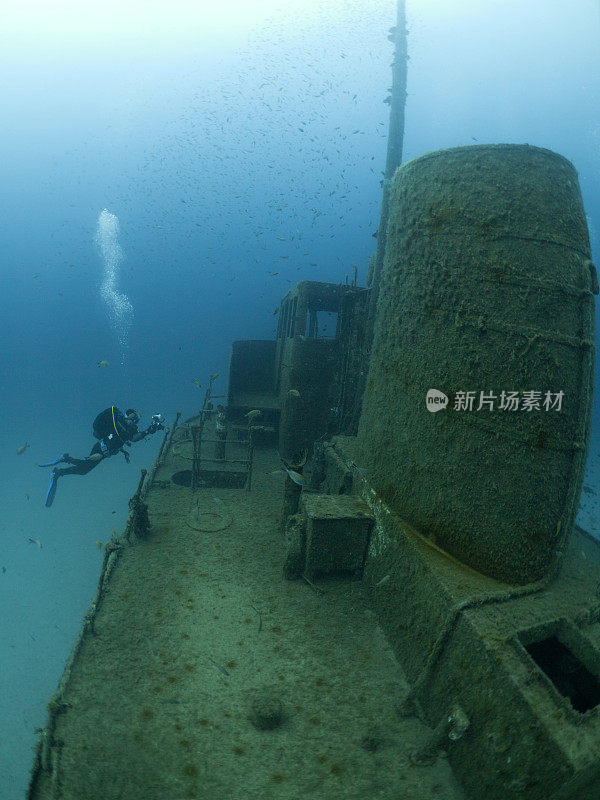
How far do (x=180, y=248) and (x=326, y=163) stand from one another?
65.1 meters

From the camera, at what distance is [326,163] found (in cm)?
14525

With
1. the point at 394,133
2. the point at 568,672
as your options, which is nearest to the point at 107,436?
the point at 568,672

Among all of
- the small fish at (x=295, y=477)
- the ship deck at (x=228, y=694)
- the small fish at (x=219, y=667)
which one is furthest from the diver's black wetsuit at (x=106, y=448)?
the small fish at (x=219, y=667)

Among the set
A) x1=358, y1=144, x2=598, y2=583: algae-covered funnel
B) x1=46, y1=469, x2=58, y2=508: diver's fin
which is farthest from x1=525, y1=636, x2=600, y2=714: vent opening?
x1=46, y1=469, x2=58, y2=508: diver's fin

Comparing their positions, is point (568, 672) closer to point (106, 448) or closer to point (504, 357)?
point (504, 357)

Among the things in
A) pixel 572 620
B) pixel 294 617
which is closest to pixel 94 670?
pixel 294 617

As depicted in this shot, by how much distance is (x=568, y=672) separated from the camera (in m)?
3.09

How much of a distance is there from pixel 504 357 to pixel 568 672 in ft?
8.55

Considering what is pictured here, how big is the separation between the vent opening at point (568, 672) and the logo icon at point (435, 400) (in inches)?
83.0

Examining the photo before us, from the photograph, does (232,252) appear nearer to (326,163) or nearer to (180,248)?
(180,248)

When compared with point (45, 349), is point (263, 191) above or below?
above

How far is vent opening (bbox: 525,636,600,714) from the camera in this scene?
116 inches

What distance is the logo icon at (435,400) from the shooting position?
13.1 ft

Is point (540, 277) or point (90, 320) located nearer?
point (540, 277)
